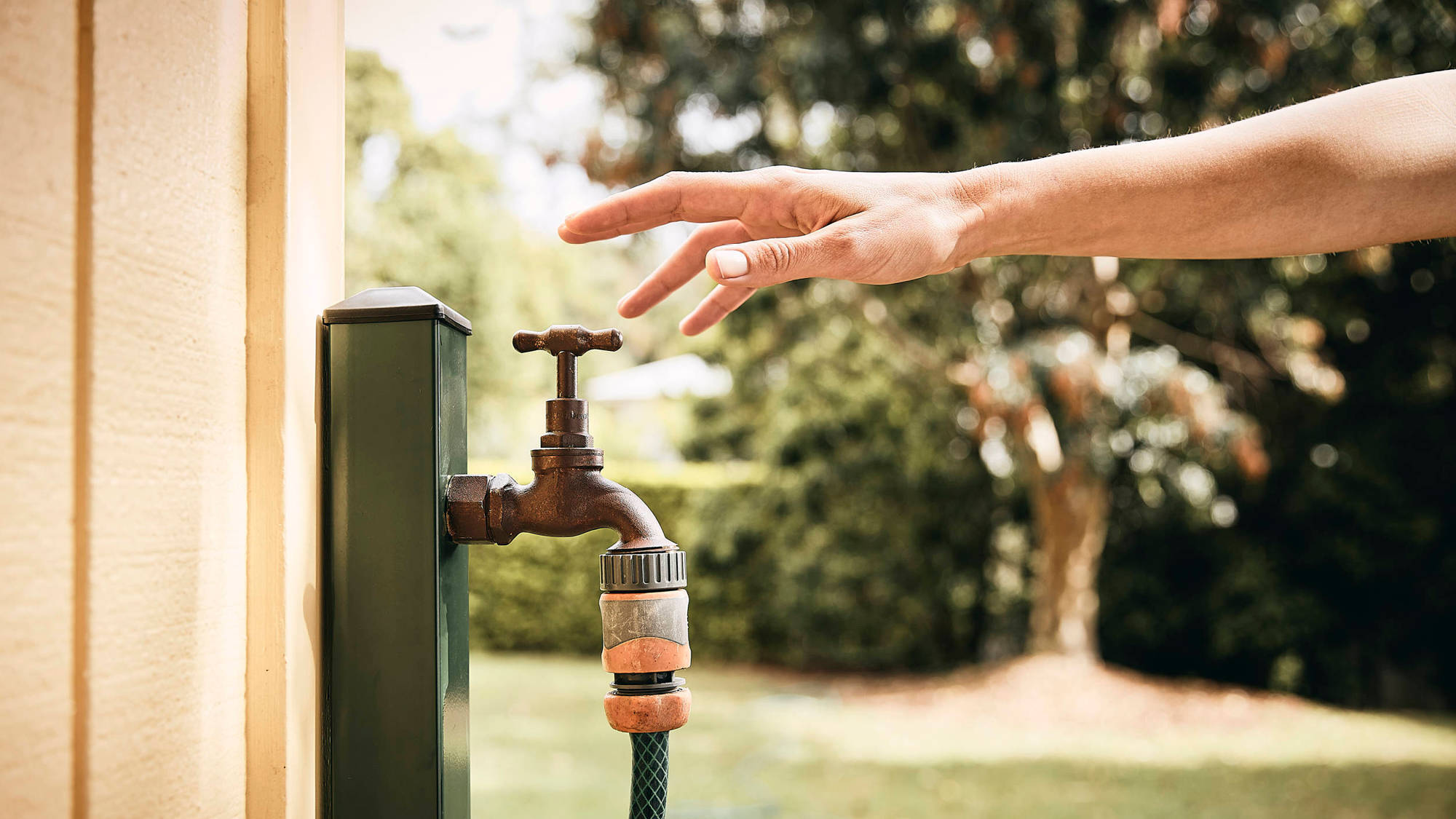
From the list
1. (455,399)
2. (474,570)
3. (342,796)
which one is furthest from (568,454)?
(474,570)

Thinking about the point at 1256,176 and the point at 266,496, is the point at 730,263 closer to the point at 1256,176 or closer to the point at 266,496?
the point at 266,496

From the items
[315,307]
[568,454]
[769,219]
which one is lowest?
[568,454]

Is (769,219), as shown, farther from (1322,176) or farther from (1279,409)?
(1279,409)

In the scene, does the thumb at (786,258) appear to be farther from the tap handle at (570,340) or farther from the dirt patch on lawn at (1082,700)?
the dirt patch on lawn at (1082,700)

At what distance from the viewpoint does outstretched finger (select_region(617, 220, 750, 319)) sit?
1206 millimetres

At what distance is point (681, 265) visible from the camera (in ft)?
4.14

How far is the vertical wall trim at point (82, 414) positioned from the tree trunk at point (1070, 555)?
7.30 metres

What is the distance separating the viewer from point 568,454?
3.39 ft

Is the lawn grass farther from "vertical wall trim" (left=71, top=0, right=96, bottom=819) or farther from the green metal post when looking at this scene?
"vertical wall trim" (left=71, top=0, right=96, bottom=819)

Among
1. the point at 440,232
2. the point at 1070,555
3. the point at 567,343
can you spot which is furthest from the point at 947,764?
the point at 440,232

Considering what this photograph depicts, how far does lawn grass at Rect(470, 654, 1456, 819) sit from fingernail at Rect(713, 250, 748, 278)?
14.8 ft

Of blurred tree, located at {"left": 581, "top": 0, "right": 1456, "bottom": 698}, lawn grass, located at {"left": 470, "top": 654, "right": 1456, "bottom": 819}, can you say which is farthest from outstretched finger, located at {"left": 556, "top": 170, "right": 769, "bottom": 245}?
lawn grass, located at {"left": 470, "top": 654, "right": 1456, "bottom": 819}

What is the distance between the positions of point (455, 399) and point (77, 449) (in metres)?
0.40

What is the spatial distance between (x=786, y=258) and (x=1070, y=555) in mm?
7142
